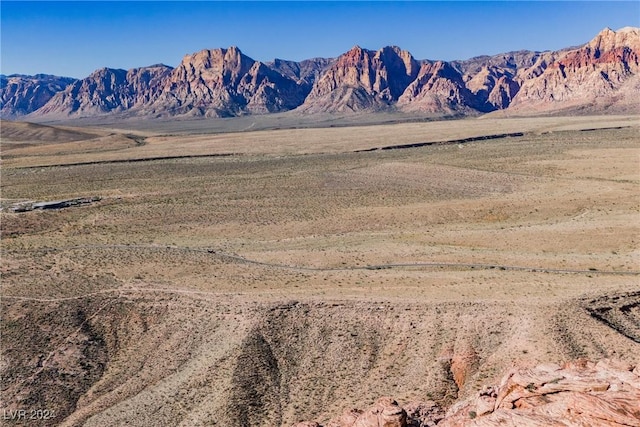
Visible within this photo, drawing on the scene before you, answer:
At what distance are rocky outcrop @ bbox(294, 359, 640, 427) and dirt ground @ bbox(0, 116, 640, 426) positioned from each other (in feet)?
16.4

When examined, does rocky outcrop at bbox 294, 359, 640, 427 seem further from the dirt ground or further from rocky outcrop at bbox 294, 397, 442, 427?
the dirt ground

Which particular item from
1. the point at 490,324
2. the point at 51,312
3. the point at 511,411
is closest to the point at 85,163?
the point at 51,312

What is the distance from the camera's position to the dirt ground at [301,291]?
25.4m

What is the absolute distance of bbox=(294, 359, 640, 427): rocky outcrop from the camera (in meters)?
13.9

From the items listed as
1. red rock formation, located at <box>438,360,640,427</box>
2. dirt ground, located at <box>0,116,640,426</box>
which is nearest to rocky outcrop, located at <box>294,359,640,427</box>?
red rock formation, located at <box>438,360,640,427</box>

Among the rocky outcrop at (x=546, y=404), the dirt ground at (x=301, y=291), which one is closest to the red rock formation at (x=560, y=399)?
the rocky outcrop at (x=546, y=404)

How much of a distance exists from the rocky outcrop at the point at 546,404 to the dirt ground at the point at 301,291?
4992 millimetres

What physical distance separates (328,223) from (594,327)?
94.0 ft

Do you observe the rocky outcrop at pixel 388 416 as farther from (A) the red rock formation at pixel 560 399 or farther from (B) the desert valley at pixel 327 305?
(A) the red rock formation at pixel 560 399

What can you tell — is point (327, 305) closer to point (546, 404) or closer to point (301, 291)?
point (301, 291)

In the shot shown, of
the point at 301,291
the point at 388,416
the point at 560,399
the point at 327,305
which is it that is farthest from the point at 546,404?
the point at 301,291

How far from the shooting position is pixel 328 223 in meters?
53.1

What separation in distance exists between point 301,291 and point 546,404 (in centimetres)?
2136

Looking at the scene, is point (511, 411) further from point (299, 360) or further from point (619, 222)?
point (619, 222)
